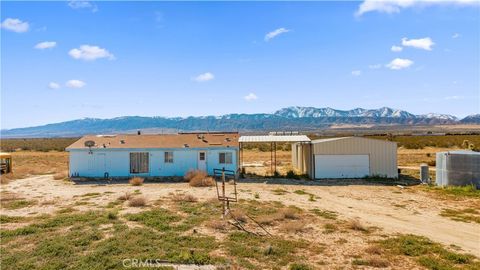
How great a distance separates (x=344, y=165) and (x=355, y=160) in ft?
2.96

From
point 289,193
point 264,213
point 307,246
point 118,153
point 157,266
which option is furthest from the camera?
point 118,153

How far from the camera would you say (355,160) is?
29.0m

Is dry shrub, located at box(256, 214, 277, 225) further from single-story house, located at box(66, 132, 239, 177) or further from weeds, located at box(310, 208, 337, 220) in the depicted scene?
single-story house, located at box(66, 132, 239, 177)

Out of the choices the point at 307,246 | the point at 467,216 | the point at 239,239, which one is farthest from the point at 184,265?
the point at 467,216

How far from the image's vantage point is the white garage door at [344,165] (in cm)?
2894

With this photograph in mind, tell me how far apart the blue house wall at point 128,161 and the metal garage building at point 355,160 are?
21.7 feet

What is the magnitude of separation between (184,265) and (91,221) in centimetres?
630

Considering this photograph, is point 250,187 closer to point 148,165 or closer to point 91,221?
point 148,165

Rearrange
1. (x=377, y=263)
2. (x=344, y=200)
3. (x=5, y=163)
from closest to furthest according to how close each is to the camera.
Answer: (x=377, y=263), (x=344, y=200), (x=5, y=163)

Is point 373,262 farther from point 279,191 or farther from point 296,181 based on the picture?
point 296,181

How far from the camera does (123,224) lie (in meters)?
14.3

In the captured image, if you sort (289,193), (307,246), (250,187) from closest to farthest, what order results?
(307,246), (289,193), (250,187)

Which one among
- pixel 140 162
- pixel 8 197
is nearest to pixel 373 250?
pixel 8 197

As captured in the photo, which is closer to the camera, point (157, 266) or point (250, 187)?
point (157, 266)
